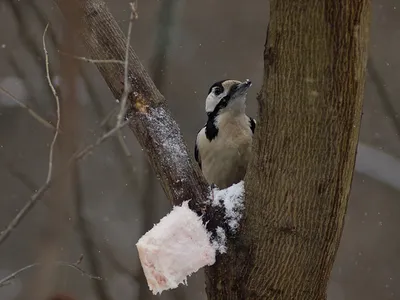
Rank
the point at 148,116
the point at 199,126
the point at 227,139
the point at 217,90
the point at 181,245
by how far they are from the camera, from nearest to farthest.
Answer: the point at 181,245 → the point at 148,116 → the point at 227,139 → the point at 217,90 → the point at 199,126

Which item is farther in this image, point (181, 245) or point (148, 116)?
point (148, 116)

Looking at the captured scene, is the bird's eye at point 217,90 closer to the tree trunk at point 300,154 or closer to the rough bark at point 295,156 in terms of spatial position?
the rough bark at point 295,156

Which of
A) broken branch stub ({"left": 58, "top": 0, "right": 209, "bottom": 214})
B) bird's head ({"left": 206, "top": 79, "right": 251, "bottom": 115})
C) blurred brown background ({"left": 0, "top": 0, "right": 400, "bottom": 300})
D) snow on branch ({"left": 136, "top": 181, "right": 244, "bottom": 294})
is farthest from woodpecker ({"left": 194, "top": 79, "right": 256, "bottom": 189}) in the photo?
blurred brown background ({"left": 0, "top": 0, "right": 400, "bottom": 300})

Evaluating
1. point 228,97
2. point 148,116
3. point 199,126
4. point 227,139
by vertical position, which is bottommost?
point 199,126

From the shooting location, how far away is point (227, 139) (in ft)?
7.75

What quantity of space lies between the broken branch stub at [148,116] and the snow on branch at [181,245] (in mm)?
62

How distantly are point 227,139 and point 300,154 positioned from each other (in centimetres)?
88

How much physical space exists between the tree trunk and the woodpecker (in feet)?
2.25

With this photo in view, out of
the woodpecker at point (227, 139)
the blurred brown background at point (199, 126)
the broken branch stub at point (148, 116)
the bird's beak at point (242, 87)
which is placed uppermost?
the broken branch stub at point (148, 116)

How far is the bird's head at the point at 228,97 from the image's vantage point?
240cm

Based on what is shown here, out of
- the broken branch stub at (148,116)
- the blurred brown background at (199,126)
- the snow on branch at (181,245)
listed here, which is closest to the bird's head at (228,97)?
the broken branch stub at (148,116)

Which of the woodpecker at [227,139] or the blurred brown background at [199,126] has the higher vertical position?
the woodpecker at [227,139]

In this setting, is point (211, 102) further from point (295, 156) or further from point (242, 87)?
point (295, 156)

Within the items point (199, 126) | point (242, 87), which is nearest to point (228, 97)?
point (242, 87)
